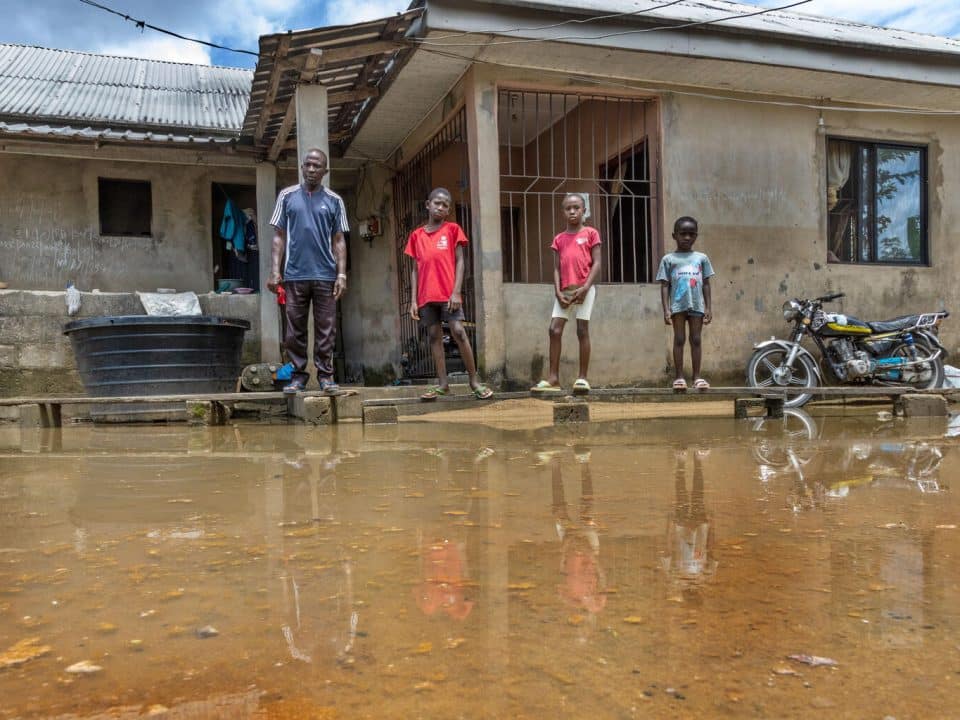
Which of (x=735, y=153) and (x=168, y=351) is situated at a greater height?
(x=735, y=153)

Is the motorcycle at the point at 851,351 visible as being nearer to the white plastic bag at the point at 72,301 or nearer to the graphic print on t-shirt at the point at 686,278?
the graphic print on t-shirt at the point at 686,278

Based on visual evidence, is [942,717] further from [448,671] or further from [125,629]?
[125,629]

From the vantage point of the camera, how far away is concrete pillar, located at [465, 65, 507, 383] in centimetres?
665

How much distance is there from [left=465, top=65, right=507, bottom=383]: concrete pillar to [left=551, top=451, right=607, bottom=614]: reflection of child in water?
4.04 meters

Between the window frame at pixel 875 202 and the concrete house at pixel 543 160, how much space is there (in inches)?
1.1

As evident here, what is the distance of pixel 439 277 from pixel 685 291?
1.94 m

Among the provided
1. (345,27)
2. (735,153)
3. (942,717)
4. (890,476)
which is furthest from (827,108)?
(942,717)

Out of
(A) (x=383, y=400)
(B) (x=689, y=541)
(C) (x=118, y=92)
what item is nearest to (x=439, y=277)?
(A) (x=383, y=400)

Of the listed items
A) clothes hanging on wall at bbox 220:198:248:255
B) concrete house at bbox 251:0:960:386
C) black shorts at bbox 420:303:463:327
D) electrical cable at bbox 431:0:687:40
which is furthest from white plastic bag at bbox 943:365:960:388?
clothes hanging on wall at bbox 220:198:248:255

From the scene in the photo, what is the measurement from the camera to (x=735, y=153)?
24.8ft

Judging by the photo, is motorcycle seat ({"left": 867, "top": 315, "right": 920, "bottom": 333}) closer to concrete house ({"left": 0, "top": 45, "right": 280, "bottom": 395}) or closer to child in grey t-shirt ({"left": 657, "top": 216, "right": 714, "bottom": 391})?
child in grey t-shirt ({"left": 657, "top": 216, "right": 714, "bottom": 391})

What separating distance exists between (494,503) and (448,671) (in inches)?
49.2

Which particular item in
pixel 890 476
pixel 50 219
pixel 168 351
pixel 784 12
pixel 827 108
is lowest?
pixel 890 476

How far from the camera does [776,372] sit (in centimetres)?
680
